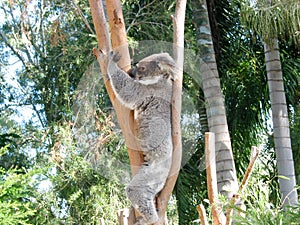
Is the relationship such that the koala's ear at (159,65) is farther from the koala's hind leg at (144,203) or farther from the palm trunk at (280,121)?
the palm trunk at (280,121)

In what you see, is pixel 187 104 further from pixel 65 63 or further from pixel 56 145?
pixel 65 63

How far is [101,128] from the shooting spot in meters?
5.68

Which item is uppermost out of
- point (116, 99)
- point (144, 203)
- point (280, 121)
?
point (280, 121)

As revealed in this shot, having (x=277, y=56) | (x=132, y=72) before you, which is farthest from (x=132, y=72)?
(x=277, y=56)

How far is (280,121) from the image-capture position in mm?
5180

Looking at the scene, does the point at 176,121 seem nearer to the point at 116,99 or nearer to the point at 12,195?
the point at 116,99

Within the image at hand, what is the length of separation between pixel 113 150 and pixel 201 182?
1.09 m

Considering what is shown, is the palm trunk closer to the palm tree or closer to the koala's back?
the palm tree

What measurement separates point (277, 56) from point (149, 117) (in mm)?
2974

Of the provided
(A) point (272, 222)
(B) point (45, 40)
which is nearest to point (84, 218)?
(B) point (45, 40)

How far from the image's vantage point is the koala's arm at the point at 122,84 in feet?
8.51

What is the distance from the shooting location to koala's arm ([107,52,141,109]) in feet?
8.51

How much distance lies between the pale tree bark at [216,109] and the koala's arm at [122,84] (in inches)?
85.1

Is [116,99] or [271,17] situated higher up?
[271,17]
